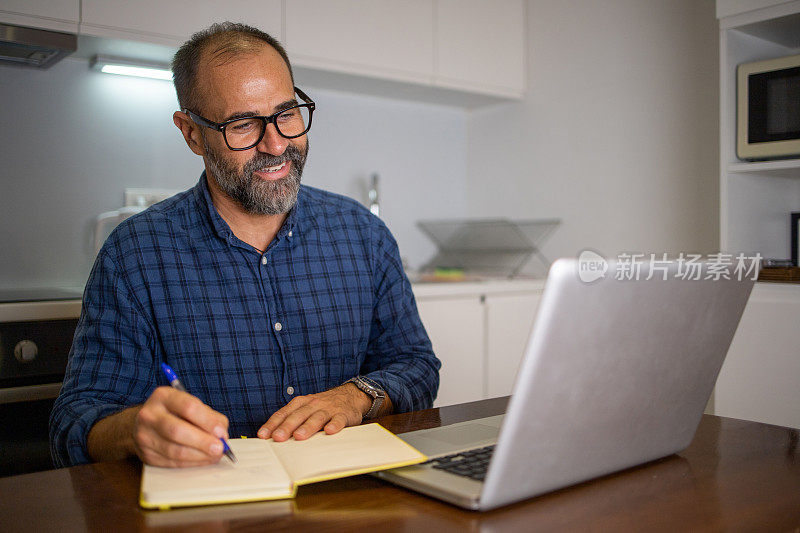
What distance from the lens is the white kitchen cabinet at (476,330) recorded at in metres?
2.64

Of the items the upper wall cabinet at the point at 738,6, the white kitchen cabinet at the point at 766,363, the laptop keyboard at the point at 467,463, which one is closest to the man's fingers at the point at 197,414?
the laptop keyboard at the point at 467,463

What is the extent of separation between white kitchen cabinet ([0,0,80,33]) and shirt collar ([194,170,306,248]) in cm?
104

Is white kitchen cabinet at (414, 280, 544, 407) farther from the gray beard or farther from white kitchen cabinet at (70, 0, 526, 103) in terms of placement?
the gray beard

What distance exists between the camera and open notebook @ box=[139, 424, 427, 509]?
2.39 feet

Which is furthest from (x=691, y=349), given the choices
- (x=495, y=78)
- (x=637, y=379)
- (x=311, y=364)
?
(x=495, y=78)

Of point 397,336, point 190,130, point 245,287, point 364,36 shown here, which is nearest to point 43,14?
point 190,130

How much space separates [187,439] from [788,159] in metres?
2.00

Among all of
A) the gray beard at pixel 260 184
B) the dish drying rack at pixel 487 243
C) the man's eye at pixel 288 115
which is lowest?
the dish drying rack at pixel 487 243

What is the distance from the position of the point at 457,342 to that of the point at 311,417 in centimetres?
176

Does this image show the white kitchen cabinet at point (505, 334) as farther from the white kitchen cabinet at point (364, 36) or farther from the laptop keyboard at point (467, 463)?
the laptop keyboard at point (467, 463)

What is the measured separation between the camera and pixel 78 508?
73cm

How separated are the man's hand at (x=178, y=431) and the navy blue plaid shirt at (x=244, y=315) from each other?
41cm

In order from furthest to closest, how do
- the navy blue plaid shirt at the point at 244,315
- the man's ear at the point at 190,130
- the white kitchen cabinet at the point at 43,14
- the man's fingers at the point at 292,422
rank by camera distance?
the white kitchen cabinet at the point at 43,14
the man's ear at the point at 190,130
the navy blue plaid shirt at the point at 244,315
the man's fingers at the point at 292,422

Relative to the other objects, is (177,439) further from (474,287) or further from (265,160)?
(474,287)
